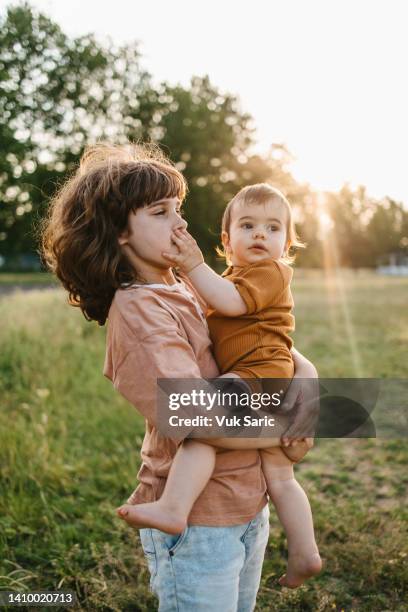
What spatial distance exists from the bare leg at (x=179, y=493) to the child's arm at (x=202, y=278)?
1.39ft

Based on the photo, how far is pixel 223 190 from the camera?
986 inches

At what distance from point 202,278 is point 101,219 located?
350mm

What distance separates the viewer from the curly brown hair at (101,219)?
172 centimetres

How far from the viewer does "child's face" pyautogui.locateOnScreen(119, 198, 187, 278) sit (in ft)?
5.63

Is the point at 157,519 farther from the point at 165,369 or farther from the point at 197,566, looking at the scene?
the point at 165,369

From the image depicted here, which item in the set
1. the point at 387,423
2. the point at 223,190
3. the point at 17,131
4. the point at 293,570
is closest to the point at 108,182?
the point at 293,570

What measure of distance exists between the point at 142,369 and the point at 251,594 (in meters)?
0.93

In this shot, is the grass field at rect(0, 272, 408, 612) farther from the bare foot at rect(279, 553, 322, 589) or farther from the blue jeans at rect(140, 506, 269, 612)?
the blue jeans at rect(140, 506, 269, 612)

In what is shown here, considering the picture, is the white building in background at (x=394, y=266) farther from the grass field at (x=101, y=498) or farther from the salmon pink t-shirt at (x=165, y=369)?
the salmon pink t-shirt at (x=165, y=369)

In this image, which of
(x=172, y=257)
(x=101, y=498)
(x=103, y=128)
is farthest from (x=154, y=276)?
(x=103, y=128)

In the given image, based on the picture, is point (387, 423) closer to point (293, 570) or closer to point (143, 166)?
point (293, 570)

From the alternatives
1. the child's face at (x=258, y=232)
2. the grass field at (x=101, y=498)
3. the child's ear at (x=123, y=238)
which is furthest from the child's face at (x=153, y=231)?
the grass field at (x=101, y=498)

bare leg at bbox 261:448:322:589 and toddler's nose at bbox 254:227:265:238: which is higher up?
toddler's nose at bbox 254:227:265:238

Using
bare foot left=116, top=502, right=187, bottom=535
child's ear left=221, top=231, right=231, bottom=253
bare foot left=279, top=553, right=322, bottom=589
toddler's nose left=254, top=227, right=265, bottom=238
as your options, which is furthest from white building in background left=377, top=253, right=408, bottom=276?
bare foot left=116, top=502, right=187, bottom=535
